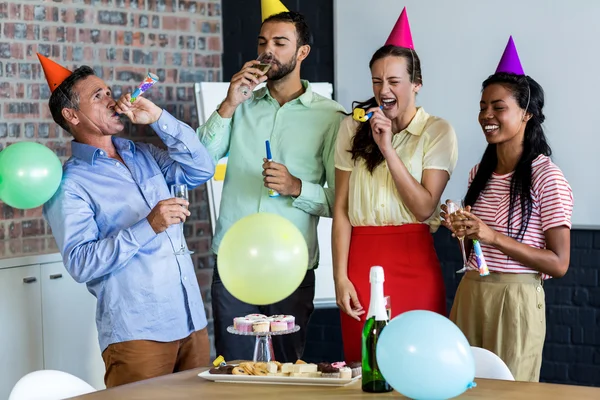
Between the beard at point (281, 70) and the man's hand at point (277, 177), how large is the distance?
36 cm

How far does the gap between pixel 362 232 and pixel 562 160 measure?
1.51 meters

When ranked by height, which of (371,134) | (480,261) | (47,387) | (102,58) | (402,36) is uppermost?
(102,58)

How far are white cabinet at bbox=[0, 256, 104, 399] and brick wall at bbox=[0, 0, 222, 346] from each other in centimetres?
26

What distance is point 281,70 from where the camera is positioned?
3254 millimetres

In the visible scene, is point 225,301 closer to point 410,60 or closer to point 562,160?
point 410,60

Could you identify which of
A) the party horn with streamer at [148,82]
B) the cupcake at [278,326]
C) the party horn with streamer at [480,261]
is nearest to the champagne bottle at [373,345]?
the cupcake at [278,326]

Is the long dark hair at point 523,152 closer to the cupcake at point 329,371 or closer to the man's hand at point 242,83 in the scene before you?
the man's hand at point 242,83

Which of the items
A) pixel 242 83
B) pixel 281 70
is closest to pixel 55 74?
pixel 242 83

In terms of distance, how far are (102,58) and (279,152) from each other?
5.30ft

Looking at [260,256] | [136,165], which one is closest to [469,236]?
[260,256]

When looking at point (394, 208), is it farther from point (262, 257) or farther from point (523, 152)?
point (262, 257)

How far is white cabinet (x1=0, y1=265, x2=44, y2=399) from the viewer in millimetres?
3760

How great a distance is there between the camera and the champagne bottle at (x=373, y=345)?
2148 mm

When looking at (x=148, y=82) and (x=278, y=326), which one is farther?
(x=148, y=82)
